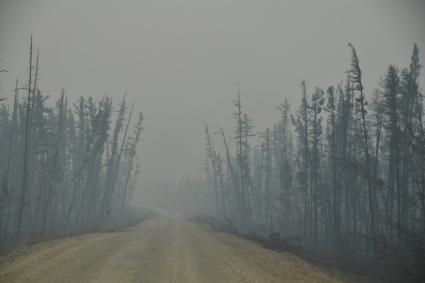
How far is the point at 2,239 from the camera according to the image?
1142 inches

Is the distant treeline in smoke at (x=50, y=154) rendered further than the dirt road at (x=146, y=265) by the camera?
Yes

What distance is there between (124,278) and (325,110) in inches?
1136

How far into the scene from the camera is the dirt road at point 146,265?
10805 mm

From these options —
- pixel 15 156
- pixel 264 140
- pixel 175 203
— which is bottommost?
pixel 175 203

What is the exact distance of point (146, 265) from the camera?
12578mm

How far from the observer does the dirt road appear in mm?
10805

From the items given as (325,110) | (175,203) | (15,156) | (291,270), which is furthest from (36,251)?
(175,203)

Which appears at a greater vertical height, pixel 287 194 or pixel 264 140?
pixel 264 140

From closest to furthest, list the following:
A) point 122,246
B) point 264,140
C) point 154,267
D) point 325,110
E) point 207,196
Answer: point 154,267, point 122,246, point 325,110, point 264,140, point 207,196

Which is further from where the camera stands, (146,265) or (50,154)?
(50,154)

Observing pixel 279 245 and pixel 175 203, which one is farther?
pixel 175 203

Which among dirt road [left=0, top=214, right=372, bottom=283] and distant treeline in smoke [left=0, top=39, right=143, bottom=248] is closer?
dirt road [left=0, top=214, right=372, bottom=283]

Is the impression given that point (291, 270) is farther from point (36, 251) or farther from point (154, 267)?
point (36, 251)

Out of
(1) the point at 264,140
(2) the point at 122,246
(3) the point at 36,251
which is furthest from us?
(1) the point at 264,140
